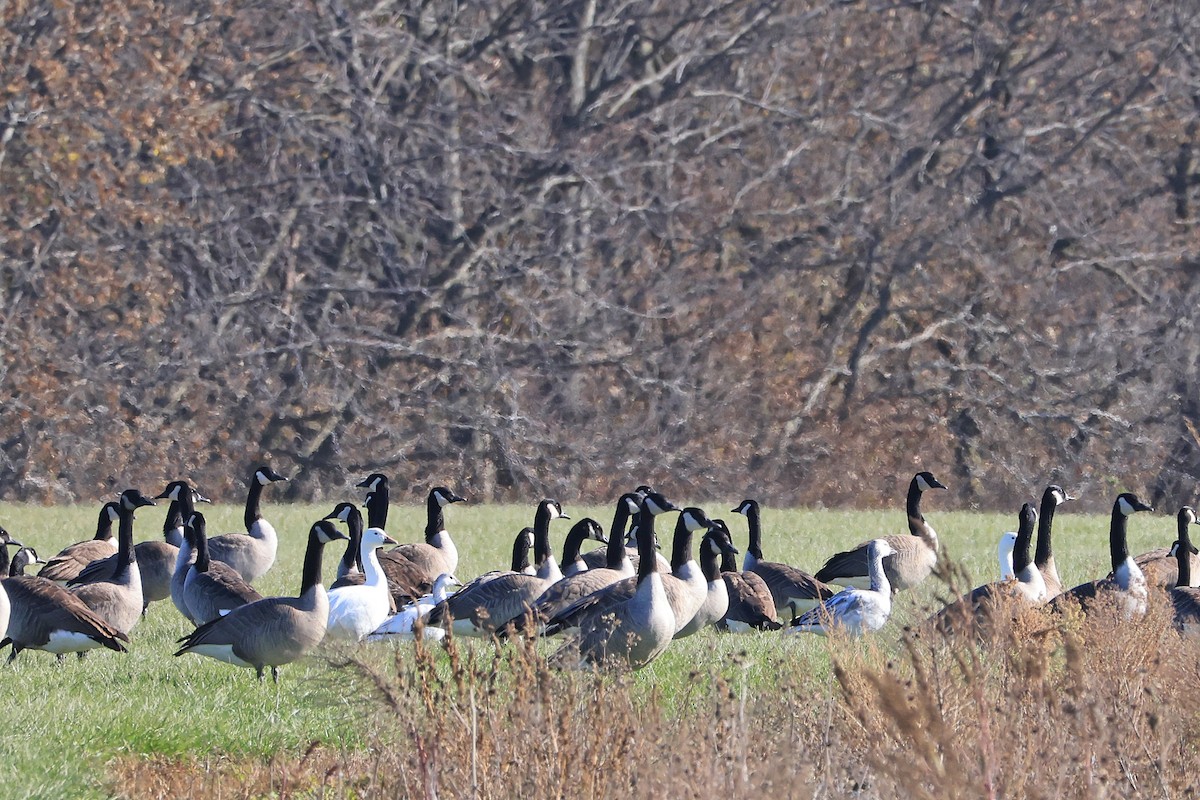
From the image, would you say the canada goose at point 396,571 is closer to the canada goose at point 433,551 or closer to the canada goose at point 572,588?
the canada goose at point 433,551

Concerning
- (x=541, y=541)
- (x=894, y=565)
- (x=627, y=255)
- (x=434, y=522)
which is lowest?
(x=894, y=565)

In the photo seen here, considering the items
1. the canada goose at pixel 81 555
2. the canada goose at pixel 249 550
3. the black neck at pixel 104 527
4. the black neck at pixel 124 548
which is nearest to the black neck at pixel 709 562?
the black neck at pixel 124 548

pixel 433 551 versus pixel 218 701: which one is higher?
pixel 433 551

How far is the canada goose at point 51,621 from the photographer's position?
29.4 ft

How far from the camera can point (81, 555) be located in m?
12.5

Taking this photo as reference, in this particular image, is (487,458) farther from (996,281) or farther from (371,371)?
(996,281)

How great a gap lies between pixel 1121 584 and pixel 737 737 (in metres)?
5.81

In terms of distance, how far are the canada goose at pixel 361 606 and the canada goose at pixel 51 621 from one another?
112 cm

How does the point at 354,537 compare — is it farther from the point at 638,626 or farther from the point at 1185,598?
the point at 1185,598

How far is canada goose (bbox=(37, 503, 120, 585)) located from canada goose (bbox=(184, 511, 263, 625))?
4.93ft

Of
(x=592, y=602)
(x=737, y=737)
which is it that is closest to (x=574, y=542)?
(x=592, y=602)

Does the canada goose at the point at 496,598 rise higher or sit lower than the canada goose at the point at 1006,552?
lower

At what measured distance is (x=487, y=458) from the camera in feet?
85.8

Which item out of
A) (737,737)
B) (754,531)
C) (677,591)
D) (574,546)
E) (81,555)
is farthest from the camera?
(754,531)
